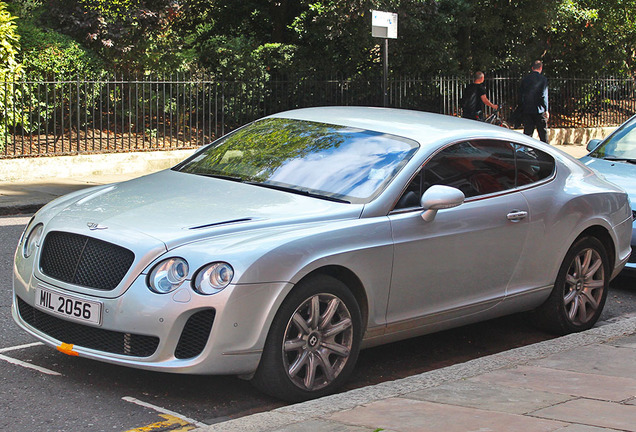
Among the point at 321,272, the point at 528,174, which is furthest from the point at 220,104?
the point at 321,272

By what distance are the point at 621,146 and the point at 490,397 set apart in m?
6.07

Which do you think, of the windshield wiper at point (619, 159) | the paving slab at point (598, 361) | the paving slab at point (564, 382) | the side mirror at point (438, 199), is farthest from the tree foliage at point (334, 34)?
the paving slab at point (564, 382)

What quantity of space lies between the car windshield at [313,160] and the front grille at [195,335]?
122cm

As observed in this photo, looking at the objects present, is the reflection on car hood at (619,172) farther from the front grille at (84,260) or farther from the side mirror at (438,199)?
the front grille at (84,260)

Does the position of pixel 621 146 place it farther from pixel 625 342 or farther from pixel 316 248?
pixel 316 248

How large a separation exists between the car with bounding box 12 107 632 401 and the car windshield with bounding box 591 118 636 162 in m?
2.90

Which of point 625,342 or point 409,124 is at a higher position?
point 409,124

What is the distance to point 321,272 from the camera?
4957mm

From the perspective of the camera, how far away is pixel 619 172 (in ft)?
29.5

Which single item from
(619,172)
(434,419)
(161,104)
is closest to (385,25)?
(161,104)

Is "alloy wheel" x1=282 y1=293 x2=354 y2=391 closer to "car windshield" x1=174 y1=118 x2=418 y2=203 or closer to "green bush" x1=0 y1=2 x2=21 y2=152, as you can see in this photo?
"car windshield" x1=174 y1=118 x2=418 y2=203

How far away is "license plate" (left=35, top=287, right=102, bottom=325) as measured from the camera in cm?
471

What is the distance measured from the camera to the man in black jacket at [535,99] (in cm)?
1773

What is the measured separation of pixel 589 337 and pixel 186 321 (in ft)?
9.20
